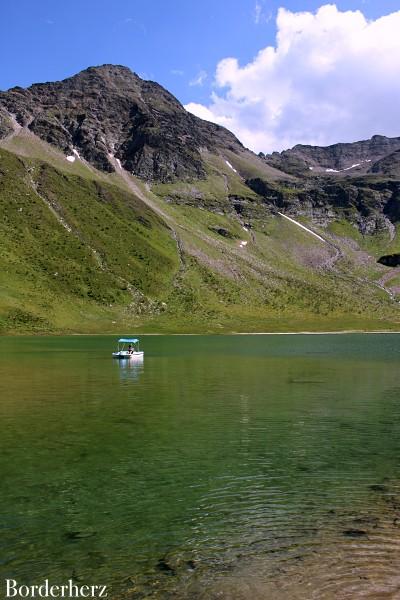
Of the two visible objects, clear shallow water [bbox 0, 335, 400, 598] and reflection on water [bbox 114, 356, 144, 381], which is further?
reflection on water [bbox 114, 356, 144, 381]

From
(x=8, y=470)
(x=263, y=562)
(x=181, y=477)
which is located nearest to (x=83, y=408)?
(x=8, y=470)

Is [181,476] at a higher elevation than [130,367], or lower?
higher

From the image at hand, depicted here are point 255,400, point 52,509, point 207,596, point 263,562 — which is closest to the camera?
point 207,596

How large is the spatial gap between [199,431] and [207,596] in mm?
22813

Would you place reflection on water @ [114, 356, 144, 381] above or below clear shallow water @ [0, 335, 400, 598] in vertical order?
below

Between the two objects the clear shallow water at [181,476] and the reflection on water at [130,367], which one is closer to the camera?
the clear shallow water at [181,476]

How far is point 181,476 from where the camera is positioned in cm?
2706

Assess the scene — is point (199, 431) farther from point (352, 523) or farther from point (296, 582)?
point (296, 582)

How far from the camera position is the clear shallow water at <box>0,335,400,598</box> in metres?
17.8

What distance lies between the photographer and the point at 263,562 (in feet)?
55.9

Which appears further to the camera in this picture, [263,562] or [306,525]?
[306,525]

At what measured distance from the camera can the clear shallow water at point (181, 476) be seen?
17.8 meters

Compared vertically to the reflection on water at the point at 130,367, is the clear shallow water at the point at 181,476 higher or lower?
higher

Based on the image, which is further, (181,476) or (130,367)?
(130,367)
